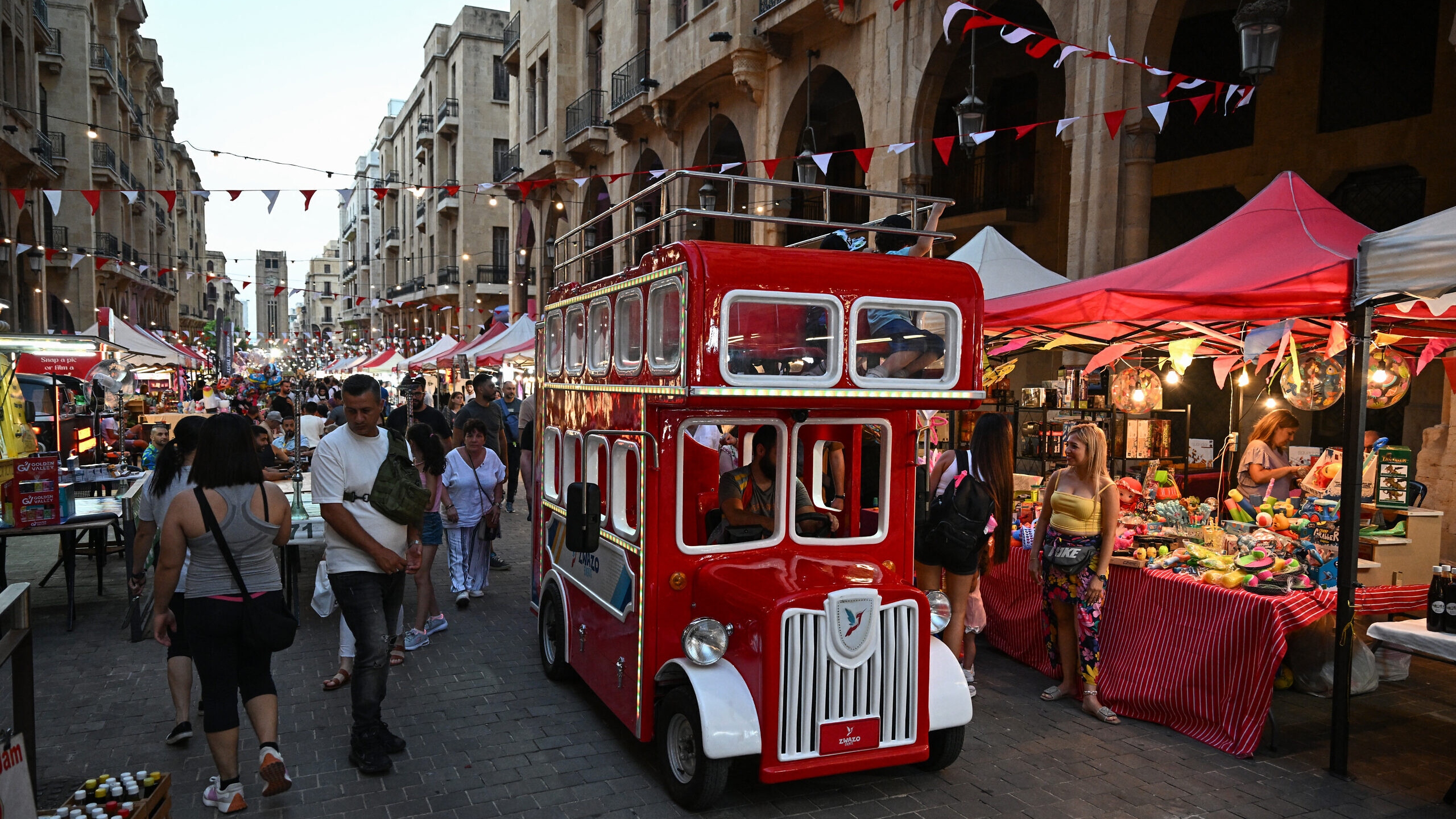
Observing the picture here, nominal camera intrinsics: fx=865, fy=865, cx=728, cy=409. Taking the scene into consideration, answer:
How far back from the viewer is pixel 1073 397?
35.2 ft

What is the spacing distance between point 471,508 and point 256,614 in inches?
158

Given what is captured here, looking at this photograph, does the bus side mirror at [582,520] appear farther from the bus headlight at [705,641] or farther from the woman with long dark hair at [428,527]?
the woman with long dark hair at [428,527]

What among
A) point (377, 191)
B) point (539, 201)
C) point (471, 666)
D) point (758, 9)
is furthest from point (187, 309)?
point (471, 666)

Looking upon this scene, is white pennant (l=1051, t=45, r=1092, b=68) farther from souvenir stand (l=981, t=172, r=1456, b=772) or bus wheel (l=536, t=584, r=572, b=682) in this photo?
bus wheel (l=536, t=584, r=572, b=682)

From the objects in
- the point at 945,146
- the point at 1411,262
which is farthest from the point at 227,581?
the point at 945,146

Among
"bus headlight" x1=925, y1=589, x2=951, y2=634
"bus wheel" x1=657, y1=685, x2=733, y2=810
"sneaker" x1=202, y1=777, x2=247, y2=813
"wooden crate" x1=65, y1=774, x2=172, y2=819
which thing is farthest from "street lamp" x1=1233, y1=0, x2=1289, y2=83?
"sneaker" x1=202, y1=777, x2=247, y2=813

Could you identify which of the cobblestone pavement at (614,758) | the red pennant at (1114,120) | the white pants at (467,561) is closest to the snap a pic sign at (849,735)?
the cobblestone pavement at (614,758)

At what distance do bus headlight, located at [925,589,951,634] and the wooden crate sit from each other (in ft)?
11.5

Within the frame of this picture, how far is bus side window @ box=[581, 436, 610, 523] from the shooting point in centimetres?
537

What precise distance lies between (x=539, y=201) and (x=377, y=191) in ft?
43.9

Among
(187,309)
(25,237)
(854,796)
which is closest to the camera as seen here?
(854,796)

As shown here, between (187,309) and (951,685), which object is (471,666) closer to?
(951,685)

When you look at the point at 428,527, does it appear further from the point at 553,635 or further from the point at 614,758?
the point at 614,758

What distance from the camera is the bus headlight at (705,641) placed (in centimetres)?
434
